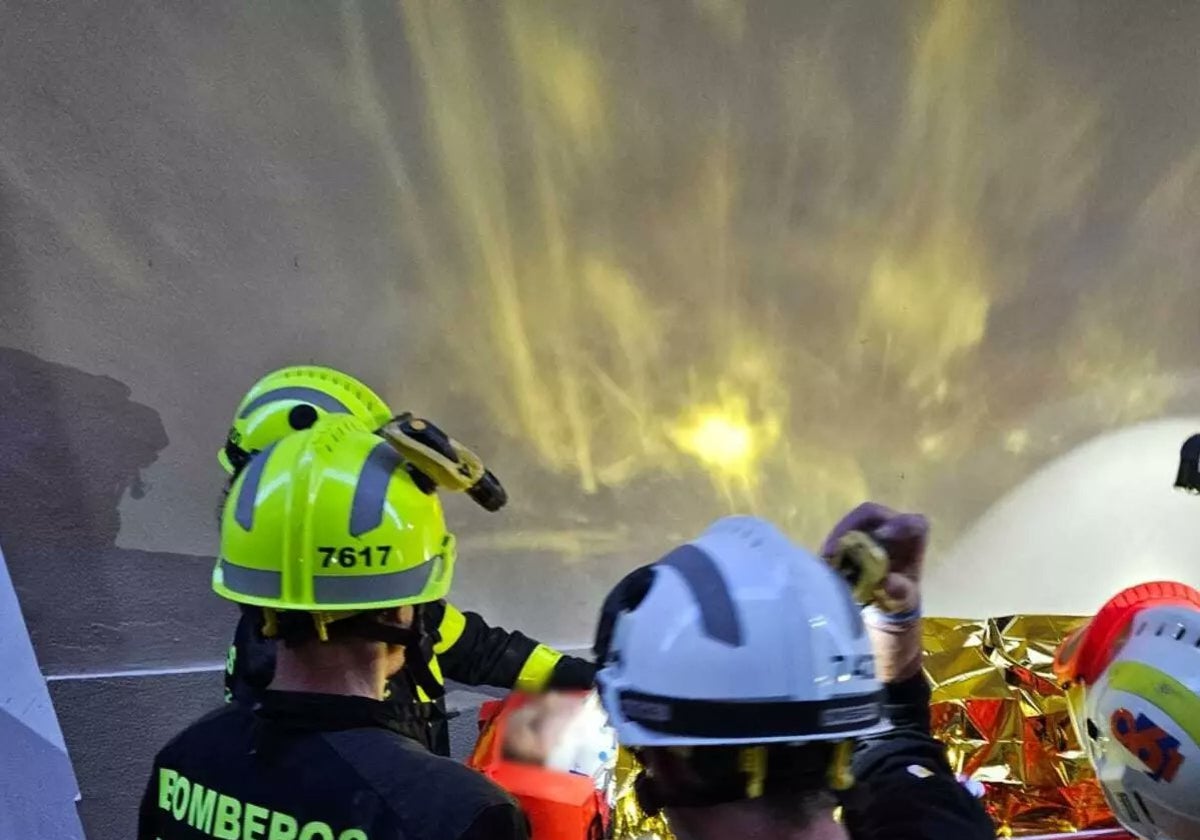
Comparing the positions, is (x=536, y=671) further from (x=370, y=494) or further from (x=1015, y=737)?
(x=1015, y=737)

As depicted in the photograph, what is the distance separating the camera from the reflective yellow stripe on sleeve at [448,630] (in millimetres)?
2008

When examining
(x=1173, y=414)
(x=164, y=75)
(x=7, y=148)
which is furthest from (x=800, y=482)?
(x=7, y=148)

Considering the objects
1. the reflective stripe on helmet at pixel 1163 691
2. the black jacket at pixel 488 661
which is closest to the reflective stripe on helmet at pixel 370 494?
the black jacket at pixel 488 661

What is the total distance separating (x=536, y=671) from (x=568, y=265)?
103 cm

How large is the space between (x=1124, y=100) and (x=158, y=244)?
2.64 metres

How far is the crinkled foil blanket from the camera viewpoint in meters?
2.11

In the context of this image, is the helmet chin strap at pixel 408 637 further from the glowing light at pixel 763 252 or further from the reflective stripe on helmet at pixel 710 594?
the glowing light at pixel 763 252

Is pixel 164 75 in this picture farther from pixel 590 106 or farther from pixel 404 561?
pixel 404 561

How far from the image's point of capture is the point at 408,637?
1.33m

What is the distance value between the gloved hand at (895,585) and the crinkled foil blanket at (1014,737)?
84 cm

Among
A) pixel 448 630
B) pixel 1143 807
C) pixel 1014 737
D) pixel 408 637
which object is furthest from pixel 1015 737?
pixel 408 637

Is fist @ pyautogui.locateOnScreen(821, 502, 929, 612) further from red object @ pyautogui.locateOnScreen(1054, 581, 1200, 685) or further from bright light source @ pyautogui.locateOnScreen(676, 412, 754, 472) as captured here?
bright light source @ pyautogui.locateOnScreen(676, 412, 754, 472)

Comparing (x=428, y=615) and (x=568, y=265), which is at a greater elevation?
(x=568, y=265)

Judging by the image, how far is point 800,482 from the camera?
2627 millimetres
